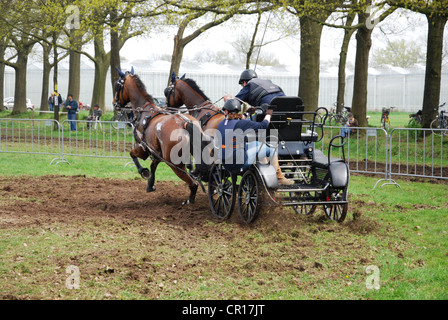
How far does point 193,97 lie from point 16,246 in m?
4.71

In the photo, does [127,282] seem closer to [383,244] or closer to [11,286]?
[11,286]

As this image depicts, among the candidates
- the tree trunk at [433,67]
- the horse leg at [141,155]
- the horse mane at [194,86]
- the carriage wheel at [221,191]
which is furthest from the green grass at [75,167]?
the tree trunk at [433,67]

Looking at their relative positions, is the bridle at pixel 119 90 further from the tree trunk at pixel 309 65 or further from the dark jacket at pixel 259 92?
the tree trunk at pixel 309 65

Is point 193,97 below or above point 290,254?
above

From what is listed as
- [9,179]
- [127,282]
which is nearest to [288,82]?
[9,179]

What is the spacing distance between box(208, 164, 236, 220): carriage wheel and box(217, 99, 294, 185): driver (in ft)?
1.45

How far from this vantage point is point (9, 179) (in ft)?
41.4

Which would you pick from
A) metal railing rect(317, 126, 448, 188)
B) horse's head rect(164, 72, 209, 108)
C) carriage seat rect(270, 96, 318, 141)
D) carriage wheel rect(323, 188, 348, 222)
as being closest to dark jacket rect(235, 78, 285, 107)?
carriage seat rect(270, 96, 318, 141)

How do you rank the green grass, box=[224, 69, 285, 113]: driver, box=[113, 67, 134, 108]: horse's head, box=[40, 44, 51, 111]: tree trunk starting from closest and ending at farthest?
1. box=[224, 69, 285, 113]: driver
2. box=[113, 67, 134, 108]: horse's head
3. the green grass
4. box=[40, 44, 51, 111]: tree trunk

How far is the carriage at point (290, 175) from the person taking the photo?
7.89m

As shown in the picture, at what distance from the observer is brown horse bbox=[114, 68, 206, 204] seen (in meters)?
9.70

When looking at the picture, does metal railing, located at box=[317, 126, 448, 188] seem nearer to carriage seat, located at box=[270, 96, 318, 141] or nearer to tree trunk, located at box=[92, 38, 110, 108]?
carriage seat, located at box=[270, 96, 318, 141]

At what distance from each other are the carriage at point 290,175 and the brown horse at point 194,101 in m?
1.16

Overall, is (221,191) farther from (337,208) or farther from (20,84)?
(20,84)
